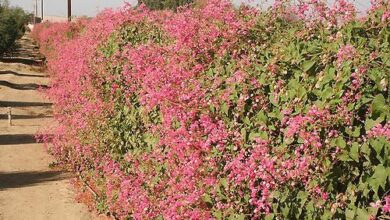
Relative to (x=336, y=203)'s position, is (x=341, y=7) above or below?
above

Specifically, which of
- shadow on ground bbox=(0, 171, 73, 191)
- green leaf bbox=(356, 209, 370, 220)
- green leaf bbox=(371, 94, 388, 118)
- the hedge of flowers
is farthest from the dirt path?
green leaf bbox=(371, 94, 388, 118)

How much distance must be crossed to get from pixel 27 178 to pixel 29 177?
0.10 metres

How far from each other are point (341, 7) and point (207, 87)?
143 centimetres

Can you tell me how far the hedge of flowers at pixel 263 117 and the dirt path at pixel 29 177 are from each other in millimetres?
2444

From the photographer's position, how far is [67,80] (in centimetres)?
1226

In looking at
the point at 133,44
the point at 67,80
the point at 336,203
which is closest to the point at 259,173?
the point at 336,203

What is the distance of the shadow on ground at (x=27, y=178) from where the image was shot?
1016 cm

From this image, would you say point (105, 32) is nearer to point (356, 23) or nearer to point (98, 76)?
point (98, 76)

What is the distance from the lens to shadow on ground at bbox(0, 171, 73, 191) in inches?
400

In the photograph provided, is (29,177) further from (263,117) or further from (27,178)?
(263,117)

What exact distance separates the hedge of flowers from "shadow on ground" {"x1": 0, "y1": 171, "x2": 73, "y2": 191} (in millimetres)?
4125

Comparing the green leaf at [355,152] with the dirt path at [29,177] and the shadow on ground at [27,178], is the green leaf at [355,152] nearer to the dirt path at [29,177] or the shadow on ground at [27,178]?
the dirt path at [29,177]

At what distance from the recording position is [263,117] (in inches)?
144

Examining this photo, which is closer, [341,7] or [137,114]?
[341,7]
